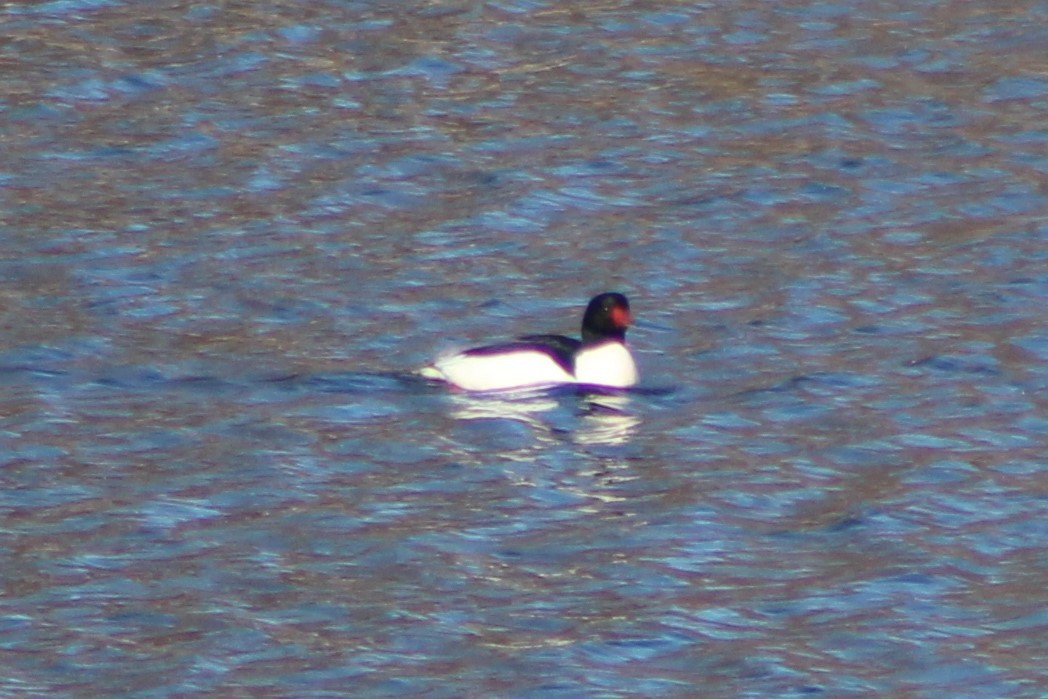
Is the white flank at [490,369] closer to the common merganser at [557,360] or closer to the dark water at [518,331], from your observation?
the common merganser at [557,360]

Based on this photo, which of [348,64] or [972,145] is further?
[348,64]

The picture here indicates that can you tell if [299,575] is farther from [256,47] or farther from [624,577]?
[256,47]

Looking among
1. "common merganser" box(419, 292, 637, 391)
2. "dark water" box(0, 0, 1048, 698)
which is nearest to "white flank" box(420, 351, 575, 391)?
"common merganser" box(419, 292, 637, 391)

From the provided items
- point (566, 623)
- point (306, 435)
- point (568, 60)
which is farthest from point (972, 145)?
point (566, 623)

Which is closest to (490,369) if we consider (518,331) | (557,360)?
(557,360)

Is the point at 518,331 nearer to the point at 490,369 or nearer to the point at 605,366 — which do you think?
the point at 605,366
